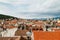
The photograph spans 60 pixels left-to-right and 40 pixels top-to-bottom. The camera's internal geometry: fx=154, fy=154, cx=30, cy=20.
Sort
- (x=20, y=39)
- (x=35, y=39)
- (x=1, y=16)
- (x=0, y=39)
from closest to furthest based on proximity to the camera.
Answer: (x=35, y=39)
(x=0, y=39)
(x=20, y=39)
(x=1, y=16)

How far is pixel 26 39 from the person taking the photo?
71.0 feet

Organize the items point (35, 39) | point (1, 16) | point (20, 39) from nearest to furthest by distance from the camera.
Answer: point (35, 39), point (20, 39), point (1, 16)

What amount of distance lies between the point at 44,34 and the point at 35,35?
3.34 ft

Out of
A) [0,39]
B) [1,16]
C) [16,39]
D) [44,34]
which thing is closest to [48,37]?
[44,34]

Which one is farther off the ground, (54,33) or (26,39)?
(54,33)

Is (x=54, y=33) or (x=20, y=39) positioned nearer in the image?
(x=54, y=33)

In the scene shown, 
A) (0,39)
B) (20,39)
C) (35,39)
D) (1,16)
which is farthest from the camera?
(1,16)

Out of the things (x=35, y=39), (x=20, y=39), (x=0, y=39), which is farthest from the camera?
(x=20, y=39)

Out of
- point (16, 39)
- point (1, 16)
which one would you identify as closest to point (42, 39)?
point (16, 39)

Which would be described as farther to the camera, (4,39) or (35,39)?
(4,39)

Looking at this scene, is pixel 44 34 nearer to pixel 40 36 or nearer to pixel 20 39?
pixel 40 36

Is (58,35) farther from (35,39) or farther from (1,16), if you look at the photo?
(1,16)

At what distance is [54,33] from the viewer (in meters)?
17.0

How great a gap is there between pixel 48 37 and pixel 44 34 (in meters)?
0.58
